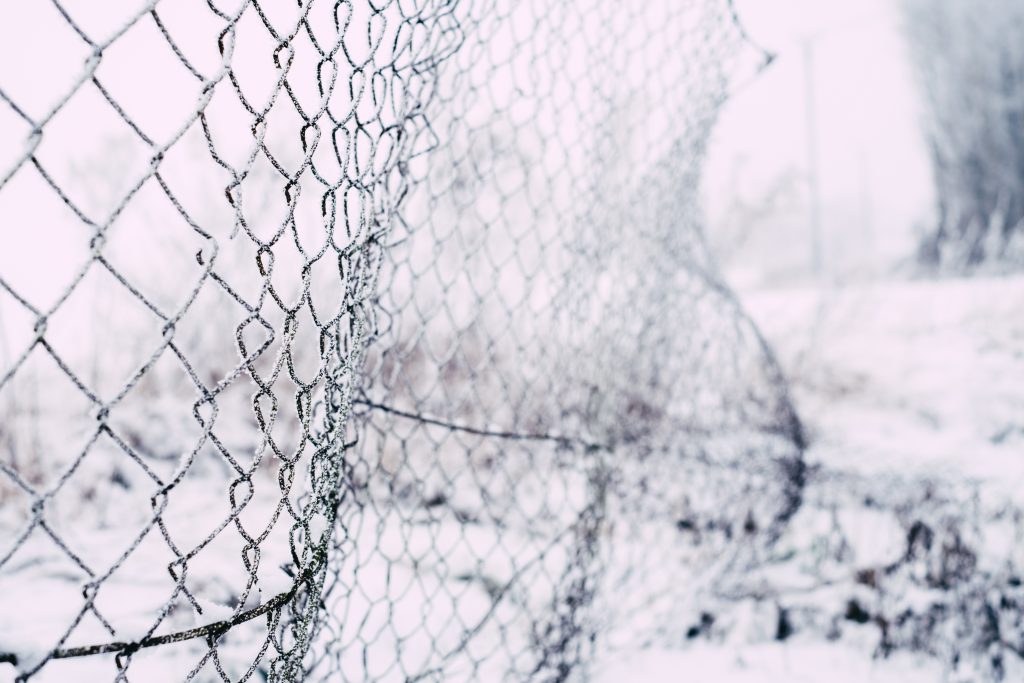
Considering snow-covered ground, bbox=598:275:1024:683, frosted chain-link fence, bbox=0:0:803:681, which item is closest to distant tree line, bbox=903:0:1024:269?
snow-covered ground, bbox=598:275:1024:683

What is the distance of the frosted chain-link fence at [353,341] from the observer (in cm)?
61

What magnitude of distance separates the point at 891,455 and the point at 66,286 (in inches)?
117

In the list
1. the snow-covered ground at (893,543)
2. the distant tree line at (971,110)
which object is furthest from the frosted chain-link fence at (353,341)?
the distant tree line at (971,110)

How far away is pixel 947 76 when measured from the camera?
7.84 meters

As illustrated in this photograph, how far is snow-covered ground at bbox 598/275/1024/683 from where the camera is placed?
4.56 ft

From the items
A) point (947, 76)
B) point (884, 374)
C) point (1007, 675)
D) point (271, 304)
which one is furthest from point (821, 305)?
point (947, 76)

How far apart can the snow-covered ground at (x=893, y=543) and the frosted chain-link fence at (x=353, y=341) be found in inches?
5.6

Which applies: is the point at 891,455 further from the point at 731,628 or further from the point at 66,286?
the point at 66,286

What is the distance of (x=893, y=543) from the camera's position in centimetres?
179

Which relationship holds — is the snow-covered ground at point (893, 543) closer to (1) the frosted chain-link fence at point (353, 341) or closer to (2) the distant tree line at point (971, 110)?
(1) the frosted chain-link fence at point (353, 341)

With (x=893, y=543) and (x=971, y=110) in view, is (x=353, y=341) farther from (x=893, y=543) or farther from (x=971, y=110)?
(x=971, y=110)

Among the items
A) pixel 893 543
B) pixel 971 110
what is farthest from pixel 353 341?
pixel 971 110

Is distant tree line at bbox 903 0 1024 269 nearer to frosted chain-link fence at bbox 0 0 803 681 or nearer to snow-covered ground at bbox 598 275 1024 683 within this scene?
snow-covered ground at bbox 598 275 1024 683

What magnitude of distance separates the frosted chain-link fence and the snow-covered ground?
0.14 m
